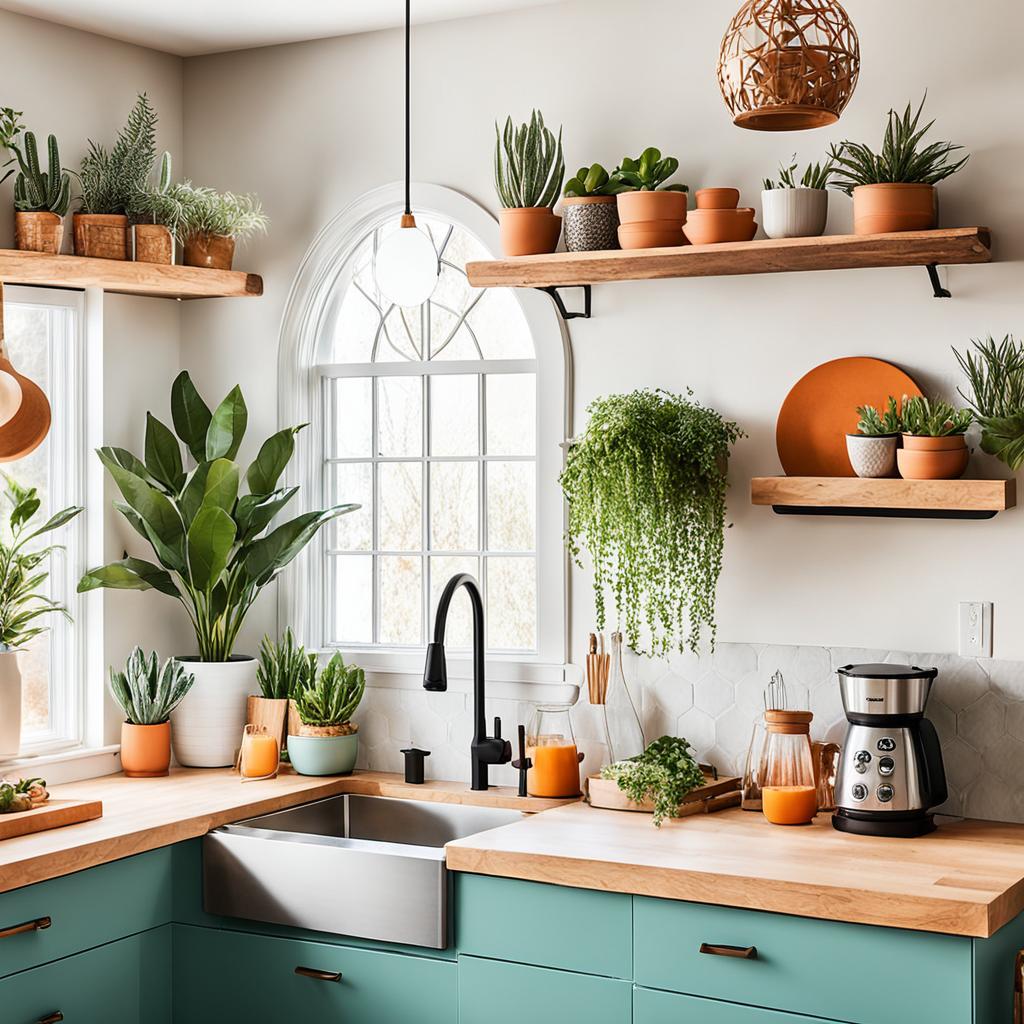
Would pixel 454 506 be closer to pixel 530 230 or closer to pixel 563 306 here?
pixel 563 306

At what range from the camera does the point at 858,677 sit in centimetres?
297

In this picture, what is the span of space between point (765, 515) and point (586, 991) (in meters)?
1.20

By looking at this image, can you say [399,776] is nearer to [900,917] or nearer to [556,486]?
[556,486]

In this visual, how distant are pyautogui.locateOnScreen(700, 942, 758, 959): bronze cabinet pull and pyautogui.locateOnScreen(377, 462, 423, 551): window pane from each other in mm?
1592

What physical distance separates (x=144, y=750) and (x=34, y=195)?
1429 mm

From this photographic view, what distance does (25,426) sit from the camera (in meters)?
3.13

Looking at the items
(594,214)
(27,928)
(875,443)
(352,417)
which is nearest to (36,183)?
(352,417)

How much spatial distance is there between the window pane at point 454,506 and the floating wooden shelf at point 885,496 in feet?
2.91

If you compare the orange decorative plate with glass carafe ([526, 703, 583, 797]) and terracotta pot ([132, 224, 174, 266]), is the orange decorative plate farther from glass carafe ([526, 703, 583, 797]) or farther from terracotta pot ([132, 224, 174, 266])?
terracotta pot ([132, 224, 174, 266])

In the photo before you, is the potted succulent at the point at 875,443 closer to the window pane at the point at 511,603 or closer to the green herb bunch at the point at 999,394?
the green herb bunch at the point at 999,394

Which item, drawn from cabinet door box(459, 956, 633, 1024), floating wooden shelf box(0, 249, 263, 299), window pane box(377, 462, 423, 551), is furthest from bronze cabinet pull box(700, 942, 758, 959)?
floating wooden shelf box(0, 249, 263, 299)

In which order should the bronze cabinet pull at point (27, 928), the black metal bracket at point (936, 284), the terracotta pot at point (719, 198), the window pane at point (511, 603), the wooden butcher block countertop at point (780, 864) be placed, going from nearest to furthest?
the wooden butcher block countertop at point (780, 864) < the bronze cabinet pull at point (27, 928) < the black metal bracket at point (936, 284) < the terracotta pot at point (719, 198) < the window pane at point (511, 603)

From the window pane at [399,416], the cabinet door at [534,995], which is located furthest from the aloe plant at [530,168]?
the cabinet door at [534,995]

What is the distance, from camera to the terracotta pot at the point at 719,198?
321 cm
